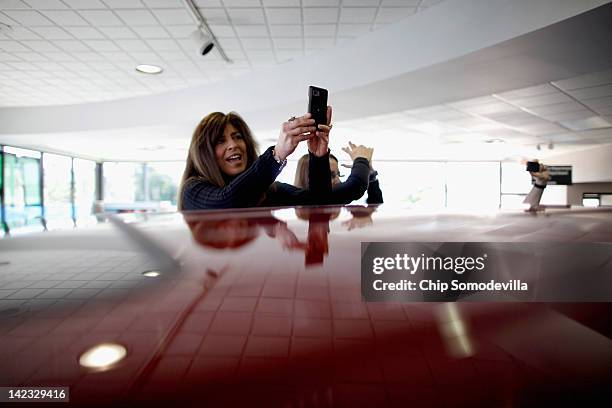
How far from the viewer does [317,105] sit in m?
1.55

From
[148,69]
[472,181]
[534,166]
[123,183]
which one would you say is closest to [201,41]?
[148,69]

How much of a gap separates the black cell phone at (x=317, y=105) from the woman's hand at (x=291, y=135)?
0.32 feet

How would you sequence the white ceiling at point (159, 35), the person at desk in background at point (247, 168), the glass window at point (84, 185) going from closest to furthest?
the person at desk in background at point (247, 168)
the white ceiling at point (159, 35)
the glass window at point (84, 185)

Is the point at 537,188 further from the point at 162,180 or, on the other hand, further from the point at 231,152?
the point at 162,180

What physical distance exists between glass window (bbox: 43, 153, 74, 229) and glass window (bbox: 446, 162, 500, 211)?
494 inches

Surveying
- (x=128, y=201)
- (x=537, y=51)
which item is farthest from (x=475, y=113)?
(x=128, y=201)

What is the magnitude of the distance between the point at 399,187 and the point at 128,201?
10.4 meters

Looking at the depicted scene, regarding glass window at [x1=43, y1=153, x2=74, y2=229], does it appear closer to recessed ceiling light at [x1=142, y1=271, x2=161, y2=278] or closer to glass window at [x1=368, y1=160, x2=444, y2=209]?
glass window at [x1=368, y1=160, x2=444, y2=209]

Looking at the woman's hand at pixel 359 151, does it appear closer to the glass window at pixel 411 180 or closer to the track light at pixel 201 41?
the track light at pixel 201 41

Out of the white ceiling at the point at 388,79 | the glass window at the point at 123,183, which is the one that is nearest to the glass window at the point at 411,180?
the white ceiling at the point at 388,79

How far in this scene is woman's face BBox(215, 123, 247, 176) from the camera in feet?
5.66

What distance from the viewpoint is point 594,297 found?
0.49ft

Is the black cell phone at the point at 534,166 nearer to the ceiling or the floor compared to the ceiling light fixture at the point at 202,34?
nearer to the floor

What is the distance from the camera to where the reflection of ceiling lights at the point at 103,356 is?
3.8 inches
